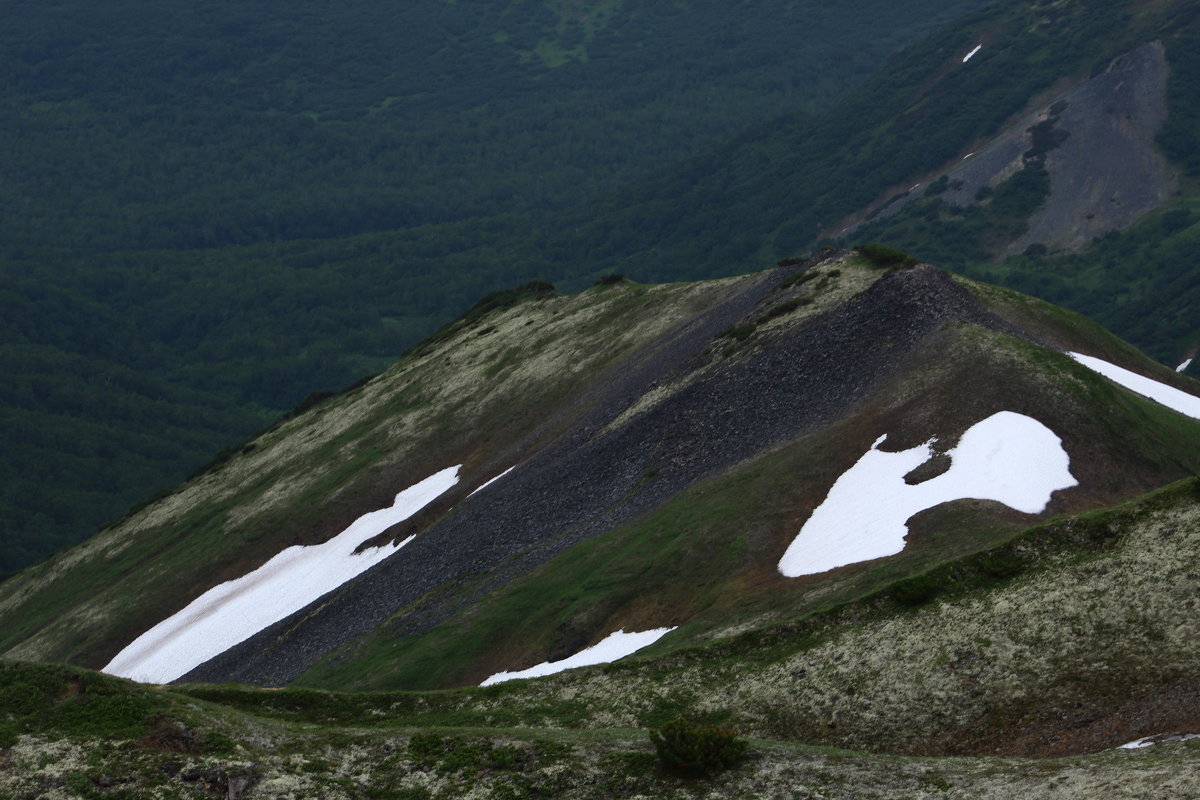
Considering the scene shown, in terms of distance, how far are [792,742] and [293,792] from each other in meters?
13.3

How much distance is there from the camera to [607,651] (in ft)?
177

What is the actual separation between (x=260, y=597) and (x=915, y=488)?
54035mm

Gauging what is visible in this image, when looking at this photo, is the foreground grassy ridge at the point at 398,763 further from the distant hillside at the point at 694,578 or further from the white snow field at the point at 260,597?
the white snow field at the point at 260,597

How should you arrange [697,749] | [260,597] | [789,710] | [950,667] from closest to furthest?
[697,749]
[950,667]
[789,710]
[260,597]

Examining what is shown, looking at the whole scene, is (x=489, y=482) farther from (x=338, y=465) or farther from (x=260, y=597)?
(x=338, y=465)

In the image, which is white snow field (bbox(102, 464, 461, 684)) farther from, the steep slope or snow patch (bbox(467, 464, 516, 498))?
snow patch (bbox(467, 464, 516, 498))

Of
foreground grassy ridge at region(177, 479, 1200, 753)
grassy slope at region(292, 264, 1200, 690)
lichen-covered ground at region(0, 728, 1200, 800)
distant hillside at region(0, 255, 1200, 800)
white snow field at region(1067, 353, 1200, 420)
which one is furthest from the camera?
white snow field at region(1067, 353, 1200, 420)

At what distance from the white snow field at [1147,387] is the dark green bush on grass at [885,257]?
516 inches

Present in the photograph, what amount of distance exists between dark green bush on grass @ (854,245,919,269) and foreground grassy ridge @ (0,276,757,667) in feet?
67.2

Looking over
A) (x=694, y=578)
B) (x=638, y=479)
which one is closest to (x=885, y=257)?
(x=638, y=479)

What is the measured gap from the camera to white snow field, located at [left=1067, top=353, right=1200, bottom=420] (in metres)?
71.3

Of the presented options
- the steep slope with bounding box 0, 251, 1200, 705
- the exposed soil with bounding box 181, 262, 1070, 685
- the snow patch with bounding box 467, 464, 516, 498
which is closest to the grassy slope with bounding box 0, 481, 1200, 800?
the steep slope with bounding box 0, 251, 1200, 705

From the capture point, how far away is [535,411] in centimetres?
10012

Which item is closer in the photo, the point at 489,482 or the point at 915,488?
the point at 915,488
